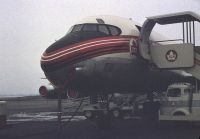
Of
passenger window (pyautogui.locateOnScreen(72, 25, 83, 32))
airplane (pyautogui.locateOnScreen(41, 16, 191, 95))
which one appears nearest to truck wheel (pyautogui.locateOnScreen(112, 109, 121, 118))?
airplane (pyautogui.locateOnScreen(41, 16, 191, 95))

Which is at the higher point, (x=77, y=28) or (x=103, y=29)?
(x=77, y=28)

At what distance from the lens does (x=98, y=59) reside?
602 inches

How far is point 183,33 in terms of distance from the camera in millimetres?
17547

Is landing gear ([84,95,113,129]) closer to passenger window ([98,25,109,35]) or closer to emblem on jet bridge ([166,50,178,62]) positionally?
passenger window ([98,25,109,35])

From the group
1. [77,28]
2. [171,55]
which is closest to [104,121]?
[171,55]

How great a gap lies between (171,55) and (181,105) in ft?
9.34

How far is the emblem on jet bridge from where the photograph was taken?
16.5 metres

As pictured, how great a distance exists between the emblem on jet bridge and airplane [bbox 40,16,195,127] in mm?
956

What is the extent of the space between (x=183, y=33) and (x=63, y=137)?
7.41 meters

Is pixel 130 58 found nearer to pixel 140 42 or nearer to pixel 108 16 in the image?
pixel 140 42

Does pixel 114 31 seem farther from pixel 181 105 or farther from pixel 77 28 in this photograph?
pixel 181 105

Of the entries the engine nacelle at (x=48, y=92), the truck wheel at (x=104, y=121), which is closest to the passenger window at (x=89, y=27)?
the truck wheel at (x=104, y=121)

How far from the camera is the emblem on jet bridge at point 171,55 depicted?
16469 mm

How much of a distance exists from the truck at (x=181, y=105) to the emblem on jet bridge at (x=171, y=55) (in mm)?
2388
